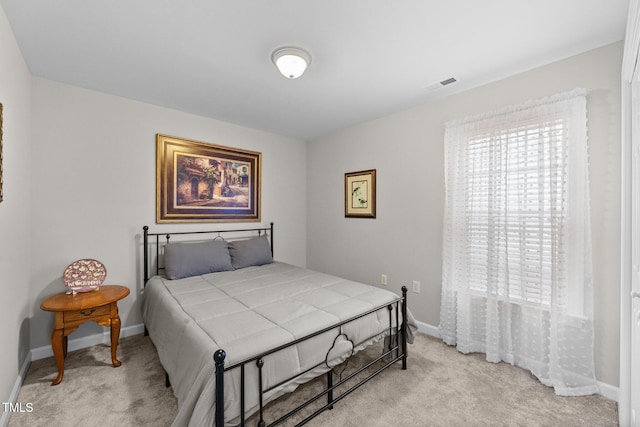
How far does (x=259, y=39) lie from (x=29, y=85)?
6.90 ft

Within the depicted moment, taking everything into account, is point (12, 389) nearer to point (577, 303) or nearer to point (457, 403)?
point (457, 403)

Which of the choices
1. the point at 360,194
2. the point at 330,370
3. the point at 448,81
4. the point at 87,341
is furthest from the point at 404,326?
the point at 87,341

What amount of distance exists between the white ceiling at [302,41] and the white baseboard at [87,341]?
2409 millimetres

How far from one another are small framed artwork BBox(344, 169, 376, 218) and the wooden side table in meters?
2.67

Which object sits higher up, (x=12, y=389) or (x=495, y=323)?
(x=495, y=323)

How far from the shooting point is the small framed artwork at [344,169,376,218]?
11.7 feet

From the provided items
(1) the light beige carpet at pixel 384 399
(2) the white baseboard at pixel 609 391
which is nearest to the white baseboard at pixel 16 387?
(1) the light beige carpet at pixel 384 399

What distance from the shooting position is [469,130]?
2617mm

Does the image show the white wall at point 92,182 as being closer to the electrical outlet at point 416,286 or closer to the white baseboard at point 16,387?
the white baseboard at point 16,387

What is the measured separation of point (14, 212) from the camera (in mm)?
1914

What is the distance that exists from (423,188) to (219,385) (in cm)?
261

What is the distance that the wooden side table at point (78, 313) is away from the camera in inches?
83.4

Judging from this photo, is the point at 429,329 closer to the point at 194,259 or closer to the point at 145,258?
the point at 194,259

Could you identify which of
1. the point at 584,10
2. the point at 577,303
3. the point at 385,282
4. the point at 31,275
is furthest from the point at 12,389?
the point at 584,10
